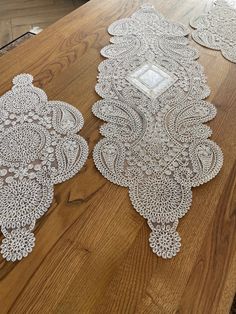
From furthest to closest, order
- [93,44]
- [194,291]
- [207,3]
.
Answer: [207,3], [93,44], [194,291]

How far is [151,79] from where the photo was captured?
81cm

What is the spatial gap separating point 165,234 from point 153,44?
0.62 metres

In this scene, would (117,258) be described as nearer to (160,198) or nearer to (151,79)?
(160,198)

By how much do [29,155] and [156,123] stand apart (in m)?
0.31

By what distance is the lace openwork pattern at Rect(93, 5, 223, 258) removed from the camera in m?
0.59

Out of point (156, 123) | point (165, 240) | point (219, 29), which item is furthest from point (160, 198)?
point (219, 29)

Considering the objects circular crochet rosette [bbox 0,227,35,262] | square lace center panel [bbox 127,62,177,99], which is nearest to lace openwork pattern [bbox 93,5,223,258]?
square lace center panel [bbox 127,62,177,99]

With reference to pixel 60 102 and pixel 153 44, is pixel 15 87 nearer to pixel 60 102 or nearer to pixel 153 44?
pixel 60 102

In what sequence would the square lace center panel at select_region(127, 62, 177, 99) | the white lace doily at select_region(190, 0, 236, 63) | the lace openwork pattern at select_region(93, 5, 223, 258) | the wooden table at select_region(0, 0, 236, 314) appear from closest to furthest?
the wooden table at select_region(0, 0, 236, 314)
the lace openwork pattern at select_region(93, 5, 223, 258)
the square lace center panel at select_region(127, 62, 177, 99)
the white lace doily at select_region(190, 0, 236, 63)

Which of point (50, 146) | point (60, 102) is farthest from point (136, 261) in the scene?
point (60, 102)

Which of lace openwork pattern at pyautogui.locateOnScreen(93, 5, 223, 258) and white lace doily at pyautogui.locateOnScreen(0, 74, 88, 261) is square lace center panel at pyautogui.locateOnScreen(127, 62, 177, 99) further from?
white lace doily at pyautogui.locateOnScreen(0, 74, 88, 261)

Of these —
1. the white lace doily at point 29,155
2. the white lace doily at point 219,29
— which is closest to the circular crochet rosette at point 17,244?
the white lace doily at point 29,155

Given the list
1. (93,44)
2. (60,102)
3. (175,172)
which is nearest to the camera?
(175,172)

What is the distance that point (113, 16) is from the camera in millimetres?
1004
